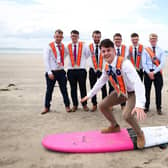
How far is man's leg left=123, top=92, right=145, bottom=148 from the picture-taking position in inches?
170

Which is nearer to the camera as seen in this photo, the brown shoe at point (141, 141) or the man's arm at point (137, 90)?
the man's arm at point (137, 90)

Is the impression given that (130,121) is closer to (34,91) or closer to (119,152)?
(119,152)

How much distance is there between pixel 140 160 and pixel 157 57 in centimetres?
343

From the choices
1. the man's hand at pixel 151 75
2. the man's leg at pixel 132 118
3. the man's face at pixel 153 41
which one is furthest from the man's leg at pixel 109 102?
the man's face at pixel 153 41

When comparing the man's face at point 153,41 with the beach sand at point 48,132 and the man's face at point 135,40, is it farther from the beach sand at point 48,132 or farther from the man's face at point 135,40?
the beach sand at point 48,132

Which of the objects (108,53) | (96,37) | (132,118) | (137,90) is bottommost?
(132,118)

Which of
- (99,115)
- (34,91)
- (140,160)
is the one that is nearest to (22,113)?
(99,115)

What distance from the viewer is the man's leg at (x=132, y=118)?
4328 millimetres

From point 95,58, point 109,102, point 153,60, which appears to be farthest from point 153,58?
point 109,102

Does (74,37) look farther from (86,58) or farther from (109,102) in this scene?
(109,102)

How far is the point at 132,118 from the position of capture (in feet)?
14.3

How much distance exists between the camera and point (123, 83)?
4.51 metres

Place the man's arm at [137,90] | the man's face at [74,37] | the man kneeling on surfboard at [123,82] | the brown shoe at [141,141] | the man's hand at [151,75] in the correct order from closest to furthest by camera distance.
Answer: the man's arm at [137,90], the man kneeling on surfboard at [123,82], the brown shoe at [141,141], the man's hand at [151,75], the man's face at [74,37]

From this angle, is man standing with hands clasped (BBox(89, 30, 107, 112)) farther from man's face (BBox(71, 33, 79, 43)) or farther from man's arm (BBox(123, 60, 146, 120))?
man's arm (BBox(123, 60, 146, 120))
